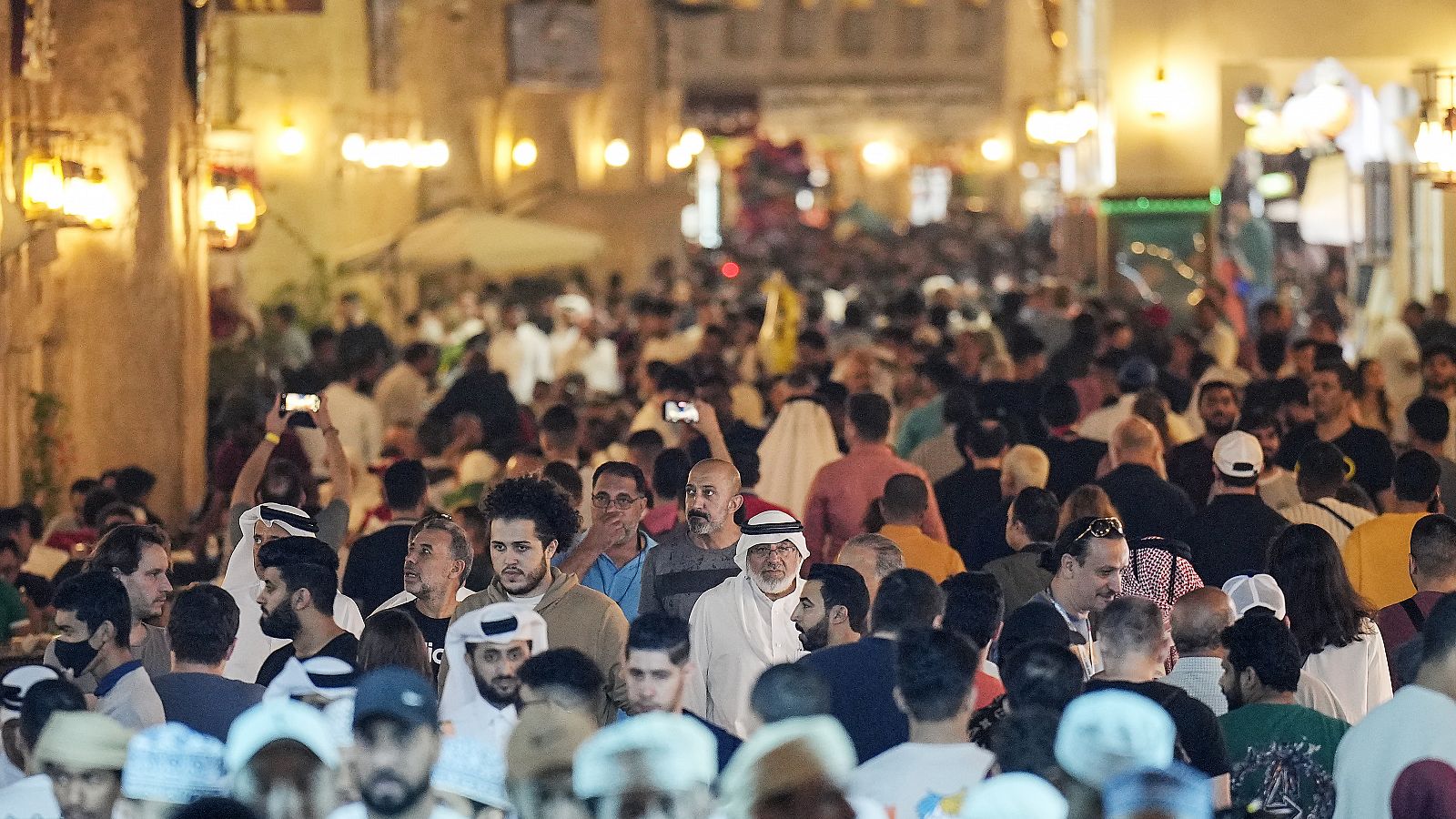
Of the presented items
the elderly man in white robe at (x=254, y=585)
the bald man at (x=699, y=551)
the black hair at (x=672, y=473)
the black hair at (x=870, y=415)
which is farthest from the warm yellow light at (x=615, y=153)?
the bald man at (x=699, y=551)

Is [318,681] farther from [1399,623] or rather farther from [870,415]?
[870,415]

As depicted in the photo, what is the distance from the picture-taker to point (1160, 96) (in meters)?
20.3

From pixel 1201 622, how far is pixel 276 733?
277cm

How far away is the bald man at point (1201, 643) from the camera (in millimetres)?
6320

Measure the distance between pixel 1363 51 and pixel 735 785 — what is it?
16.5 meters

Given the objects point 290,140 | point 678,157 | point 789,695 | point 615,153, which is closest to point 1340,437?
point 789,695

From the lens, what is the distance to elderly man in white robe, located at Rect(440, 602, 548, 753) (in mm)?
5930

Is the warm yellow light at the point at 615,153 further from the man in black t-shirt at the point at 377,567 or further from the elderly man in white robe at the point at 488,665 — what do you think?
the elderly man in white robe at the point at 488,665

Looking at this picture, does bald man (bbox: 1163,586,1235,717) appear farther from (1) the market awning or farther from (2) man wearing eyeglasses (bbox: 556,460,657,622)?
(1) the market awning

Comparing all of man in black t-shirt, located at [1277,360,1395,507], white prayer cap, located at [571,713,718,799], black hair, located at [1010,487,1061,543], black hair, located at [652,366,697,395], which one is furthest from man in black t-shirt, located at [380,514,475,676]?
black hair, located at [652,366,697,395]

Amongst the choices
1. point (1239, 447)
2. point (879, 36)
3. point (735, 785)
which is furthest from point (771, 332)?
point (879, 36)

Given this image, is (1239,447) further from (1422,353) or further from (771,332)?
(771,332)

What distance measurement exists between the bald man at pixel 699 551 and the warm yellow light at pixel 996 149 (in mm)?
42945

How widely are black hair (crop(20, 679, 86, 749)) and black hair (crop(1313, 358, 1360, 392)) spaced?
24.2ft
